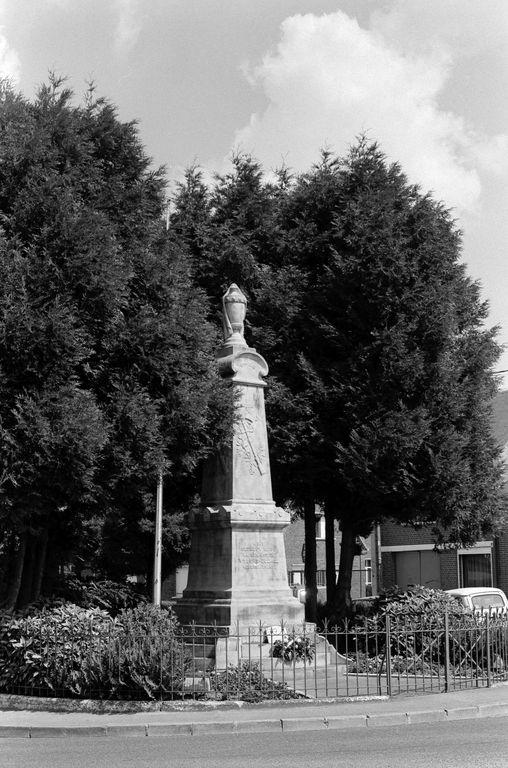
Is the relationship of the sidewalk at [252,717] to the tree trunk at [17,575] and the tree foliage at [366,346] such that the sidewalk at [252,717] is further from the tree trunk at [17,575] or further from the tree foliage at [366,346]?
the tree foliage at [366,346]

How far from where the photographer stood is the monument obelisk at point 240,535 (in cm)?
1486

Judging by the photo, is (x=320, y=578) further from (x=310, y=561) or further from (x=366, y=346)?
(x=366, y=346)

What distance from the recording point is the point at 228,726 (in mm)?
10719

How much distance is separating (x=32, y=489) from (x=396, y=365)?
904 cm

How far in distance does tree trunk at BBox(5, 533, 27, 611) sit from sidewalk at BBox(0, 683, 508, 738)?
2810mm

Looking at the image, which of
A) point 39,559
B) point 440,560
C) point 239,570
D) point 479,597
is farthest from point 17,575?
point 440,560

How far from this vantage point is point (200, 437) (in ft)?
51.6

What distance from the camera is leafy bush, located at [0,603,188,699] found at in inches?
471

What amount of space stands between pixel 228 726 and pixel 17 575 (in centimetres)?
588

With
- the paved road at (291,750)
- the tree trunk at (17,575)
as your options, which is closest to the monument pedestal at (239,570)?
the tree trunk at (17,575)

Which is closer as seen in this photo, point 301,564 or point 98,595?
point 98,595

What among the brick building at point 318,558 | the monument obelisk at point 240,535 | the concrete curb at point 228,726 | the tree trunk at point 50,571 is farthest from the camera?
the brick building at point 318,558

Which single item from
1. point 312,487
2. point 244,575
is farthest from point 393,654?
point 312,487

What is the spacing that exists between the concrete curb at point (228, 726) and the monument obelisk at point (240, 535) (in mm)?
3590
